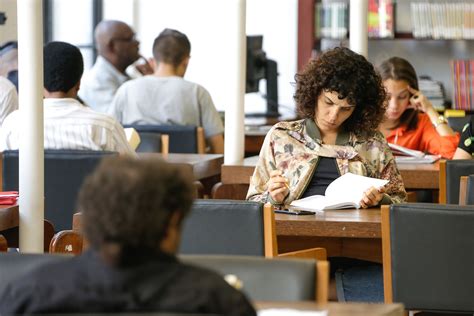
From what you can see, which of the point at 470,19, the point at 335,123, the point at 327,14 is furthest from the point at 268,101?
the point at 335,123

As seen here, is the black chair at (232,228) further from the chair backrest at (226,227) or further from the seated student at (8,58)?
the seated student at (8,58)

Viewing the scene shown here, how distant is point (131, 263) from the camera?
5.82ft

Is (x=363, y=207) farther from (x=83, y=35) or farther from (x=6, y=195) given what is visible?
(x=83, y=35)

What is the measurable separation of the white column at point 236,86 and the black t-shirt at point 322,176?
1.34 metres

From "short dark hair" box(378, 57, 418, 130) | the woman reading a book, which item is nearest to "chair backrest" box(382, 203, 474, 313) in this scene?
the woman reading a book

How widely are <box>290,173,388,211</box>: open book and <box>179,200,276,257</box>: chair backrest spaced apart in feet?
1.87

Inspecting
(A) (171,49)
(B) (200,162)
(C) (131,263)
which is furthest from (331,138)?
(A) (171,49)

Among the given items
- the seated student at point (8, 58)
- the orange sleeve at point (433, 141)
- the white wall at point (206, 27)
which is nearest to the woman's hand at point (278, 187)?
the orange sleeve at point (433, 141)

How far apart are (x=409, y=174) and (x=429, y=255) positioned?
1.68 metres

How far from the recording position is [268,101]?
9.06 metres

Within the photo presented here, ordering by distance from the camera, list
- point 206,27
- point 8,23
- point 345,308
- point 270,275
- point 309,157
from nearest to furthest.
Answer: point 345,308
point 270,275
point 309,157
point 8,23
point 206,27

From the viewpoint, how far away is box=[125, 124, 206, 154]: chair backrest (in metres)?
6.60

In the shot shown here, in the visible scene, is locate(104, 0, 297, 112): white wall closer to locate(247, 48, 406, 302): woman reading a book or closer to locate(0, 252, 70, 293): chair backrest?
locate(247, 48, 406, 302): woman reading a book

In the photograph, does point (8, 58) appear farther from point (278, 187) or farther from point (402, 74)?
point (278, 187)
